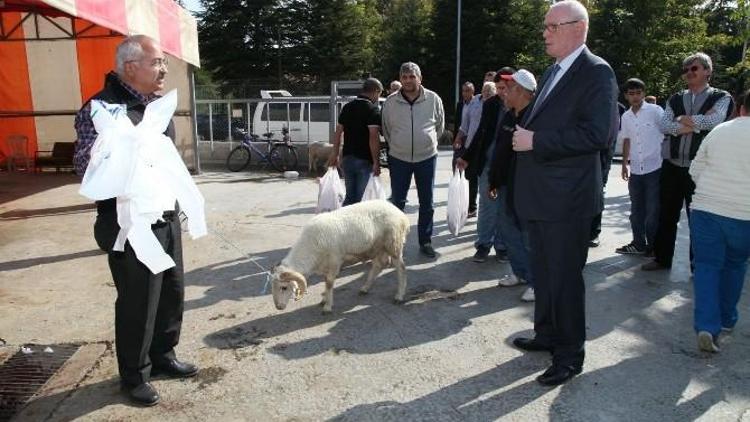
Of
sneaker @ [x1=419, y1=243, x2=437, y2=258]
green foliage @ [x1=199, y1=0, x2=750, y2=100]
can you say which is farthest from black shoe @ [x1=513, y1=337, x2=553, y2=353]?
green foliage @ [x1=199, y1=0, x2=750, y2=100]

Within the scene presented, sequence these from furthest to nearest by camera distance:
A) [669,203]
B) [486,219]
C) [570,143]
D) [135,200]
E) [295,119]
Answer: [295,119] → [486,219] → [669,203] → [570,143] → [135,200]

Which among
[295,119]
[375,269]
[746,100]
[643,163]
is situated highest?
[746,100]

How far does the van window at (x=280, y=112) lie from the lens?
597 inches

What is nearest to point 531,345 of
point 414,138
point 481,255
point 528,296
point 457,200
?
point 528,296

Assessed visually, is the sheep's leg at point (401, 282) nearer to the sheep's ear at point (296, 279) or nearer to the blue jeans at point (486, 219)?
the sheep's ear at point (296, 279)

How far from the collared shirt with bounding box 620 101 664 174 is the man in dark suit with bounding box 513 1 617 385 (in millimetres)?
3006

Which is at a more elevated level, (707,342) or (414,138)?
(414,138)

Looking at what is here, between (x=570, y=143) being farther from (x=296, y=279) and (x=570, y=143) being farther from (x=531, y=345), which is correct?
(x=296, y=279)

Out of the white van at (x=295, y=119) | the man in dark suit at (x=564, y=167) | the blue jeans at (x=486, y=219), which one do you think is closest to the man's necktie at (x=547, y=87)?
the man in dark suit at (x=564, y=167)

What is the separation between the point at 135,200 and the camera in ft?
9.41

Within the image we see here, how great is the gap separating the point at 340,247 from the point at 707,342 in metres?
2.69

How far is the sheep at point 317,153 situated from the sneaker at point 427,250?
23.7ft

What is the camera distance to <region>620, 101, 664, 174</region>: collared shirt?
228 inches

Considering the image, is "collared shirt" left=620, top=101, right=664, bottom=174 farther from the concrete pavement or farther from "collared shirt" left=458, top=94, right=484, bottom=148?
"collared shirt" left=458, top=94, right=484, bottom=148
